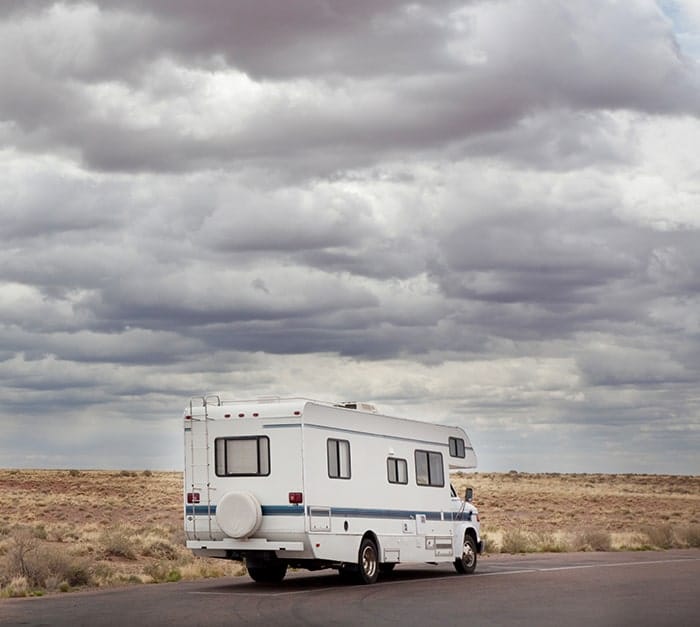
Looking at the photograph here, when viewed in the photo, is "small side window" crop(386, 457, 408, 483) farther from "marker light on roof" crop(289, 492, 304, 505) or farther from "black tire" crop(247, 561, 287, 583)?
"marker light on roof" crop(289, 492, 304, 505)

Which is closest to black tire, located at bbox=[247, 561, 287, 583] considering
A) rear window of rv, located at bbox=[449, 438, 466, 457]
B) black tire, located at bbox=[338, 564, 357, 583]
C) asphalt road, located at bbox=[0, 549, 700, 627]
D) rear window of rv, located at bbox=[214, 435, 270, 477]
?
asphalt road, located at bbox=[0, 549, 700, 627]

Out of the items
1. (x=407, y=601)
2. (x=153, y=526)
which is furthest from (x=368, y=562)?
(x=153, y=526)

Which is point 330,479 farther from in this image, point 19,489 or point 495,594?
point 19,489

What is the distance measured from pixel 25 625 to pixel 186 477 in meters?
5.51

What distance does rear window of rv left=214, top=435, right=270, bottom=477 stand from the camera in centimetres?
1969

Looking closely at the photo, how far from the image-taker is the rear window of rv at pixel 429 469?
23.3 meters

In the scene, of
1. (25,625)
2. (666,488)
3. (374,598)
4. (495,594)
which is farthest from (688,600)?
(666,488)

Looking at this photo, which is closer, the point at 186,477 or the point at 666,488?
the point at 186,477

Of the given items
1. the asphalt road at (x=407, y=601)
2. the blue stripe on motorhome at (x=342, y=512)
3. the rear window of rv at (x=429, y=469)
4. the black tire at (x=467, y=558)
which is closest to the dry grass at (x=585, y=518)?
the black tire at (x=467, y=558)

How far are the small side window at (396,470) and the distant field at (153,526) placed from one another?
528 cm

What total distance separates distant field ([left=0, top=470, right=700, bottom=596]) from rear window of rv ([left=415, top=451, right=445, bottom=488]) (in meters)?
5.31

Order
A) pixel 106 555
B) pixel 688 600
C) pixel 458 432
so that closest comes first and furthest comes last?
pixel 688 600, pixel 458 432, pixel 106 555

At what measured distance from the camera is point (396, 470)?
22.3 metres

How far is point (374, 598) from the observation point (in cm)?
1800
